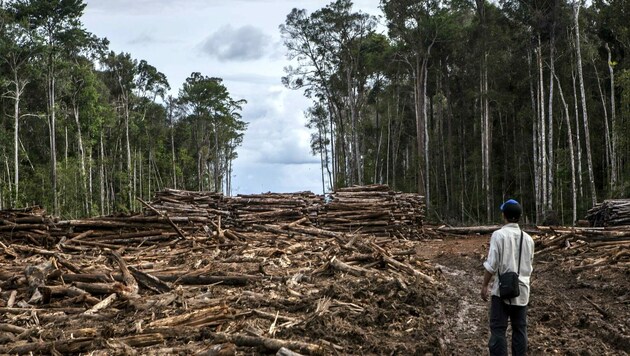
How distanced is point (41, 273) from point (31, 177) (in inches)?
1203

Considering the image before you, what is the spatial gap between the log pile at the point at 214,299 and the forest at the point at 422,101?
13.8 meters

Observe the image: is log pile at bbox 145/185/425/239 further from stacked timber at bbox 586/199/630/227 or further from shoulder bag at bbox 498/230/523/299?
shoulder bag at bbox 498/230/523/299

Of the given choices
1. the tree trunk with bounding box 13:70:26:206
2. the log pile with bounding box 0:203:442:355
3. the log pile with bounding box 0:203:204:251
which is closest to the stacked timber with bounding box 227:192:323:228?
the log pile with bounding box 0:203:204:251

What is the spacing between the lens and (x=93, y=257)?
447 inches

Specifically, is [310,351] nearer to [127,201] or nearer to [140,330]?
[140,330]

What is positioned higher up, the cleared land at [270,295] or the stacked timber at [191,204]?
the stacked timber at [191,204]

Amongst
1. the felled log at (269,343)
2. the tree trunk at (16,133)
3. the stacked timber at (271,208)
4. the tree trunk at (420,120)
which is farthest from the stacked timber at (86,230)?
the tree trunk at (420,120)

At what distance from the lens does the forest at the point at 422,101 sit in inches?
1039

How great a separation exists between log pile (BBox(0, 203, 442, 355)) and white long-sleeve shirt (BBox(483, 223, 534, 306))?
3.91 feet

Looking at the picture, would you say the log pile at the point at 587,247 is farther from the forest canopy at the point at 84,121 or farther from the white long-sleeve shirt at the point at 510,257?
the forest canopy at the point at 84,121

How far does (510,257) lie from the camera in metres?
4.76

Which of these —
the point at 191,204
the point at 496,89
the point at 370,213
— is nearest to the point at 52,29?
the point at 191,204

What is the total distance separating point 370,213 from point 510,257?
40.6ft

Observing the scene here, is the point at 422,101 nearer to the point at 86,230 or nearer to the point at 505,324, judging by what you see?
the point at 86,230
